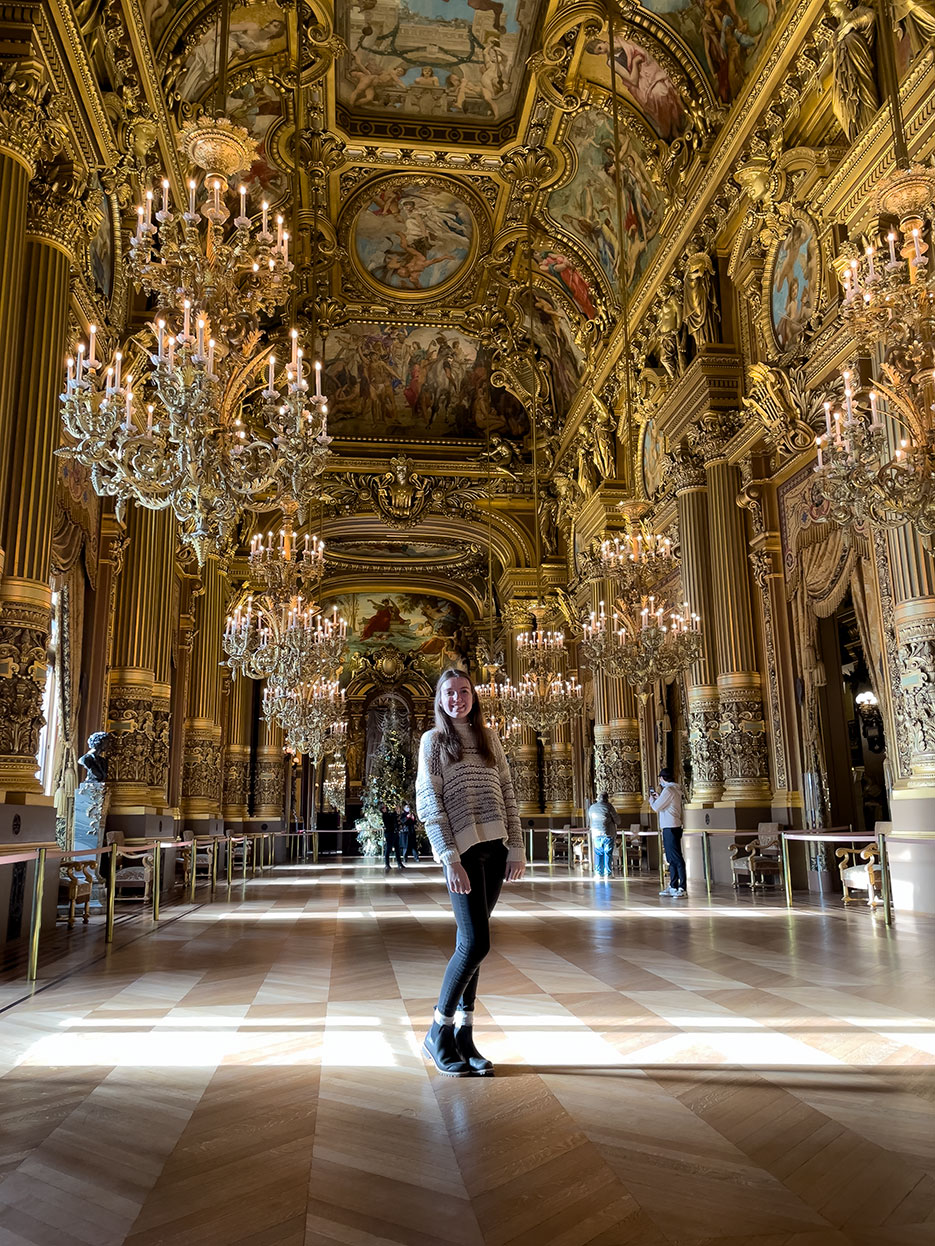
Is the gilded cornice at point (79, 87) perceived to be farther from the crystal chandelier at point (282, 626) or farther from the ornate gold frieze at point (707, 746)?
the ornate gold frieze at point (707, 746)

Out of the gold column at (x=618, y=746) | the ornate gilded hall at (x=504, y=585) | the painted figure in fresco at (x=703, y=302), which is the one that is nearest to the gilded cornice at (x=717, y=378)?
the ornate gilded hall at (x=504, y=585)

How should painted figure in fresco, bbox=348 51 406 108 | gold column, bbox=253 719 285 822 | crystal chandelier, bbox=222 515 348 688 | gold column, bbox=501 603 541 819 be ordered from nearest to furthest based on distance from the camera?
1. crystal chandelier, bbox=222 515 348 688
2. painted figure in fresco, bbox=348 51 406 108
3. gold column, bbox=253 719 285 822
4. gold column, bbox=501 603 541 819

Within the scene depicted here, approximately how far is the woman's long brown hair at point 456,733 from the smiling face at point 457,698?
0.05 feet

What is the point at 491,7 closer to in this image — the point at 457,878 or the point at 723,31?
the point at 723,31

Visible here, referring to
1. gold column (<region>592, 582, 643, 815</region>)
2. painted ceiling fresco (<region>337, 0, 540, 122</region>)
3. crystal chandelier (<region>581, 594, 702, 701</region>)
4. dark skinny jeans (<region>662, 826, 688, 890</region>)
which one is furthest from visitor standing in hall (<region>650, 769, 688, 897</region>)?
painted ceiling fresco (<region>337, 0, 540, 122</region>)

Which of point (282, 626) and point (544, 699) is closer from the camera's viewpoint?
point (282, 626)

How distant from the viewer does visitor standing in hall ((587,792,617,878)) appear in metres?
15.5

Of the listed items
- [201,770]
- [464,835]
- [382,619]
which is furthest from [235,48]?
[382,619]

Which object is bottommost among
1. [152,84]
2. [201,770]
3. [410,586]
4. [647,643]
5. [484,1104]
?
[484,1104]

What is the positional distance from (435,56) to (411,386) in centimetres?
901

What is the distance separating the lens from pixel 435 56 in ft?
46.0

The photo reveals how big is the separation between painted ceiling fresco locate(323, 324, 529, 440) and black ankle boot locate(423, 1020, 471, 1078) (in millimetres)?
18884

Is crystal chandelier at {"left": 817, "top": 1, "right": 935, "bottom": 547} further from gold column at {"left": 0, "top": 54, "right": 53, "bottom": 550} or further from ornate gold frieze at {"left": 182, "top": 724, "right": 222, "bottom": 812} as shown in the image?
ornate gold frieze at {"left": 182, "top": 724, "right": 222, "bottom": 812}

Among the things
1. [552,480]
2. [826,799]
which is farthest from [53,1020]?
[552,480]
